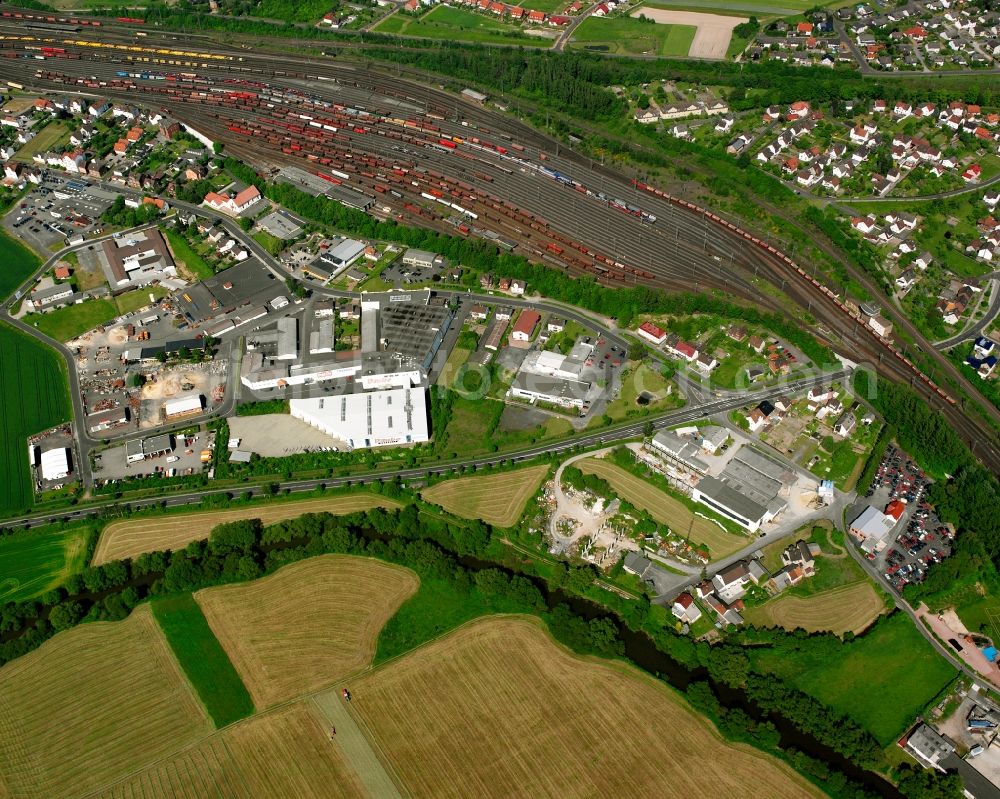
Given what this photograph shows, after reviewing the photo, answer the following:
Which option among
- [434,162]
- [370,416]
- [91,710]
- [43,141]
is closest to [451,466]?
[370,416]

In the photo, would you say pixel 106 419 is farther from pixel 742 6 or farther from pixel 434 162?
pixel 742 6

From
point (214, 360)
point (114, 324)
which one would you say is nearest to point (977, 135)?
point (214, 360)

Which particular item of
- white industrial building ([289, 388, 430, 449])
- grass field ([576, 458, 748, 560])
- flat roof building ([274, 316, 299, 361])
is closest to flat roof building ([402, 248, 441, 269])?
flat roof building ([274, 316, 299, 361])

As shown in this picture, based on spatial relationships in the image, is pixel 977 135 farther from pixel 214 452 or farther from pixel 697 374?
pixel 214 452

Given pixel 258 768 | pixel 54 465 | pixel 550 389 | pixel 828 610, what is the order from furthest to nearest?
pixel 550 389 < pixel 54 465 < pixel 828 610 < pixel 258 768

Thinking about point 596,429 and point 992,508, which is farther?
point 596,429

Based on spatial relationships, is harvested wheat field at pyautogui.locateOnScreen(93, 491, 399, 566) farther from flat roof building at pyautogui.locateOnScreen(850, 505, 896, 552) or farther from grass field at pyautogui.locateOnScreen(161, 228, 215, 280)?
flat roof building at pyautogui.locateOnScreen(850, 505, 896, 552)

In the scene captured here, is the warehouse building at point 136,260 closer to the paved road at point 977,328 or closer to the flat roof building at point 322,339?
the flat roof building at point 322,339
